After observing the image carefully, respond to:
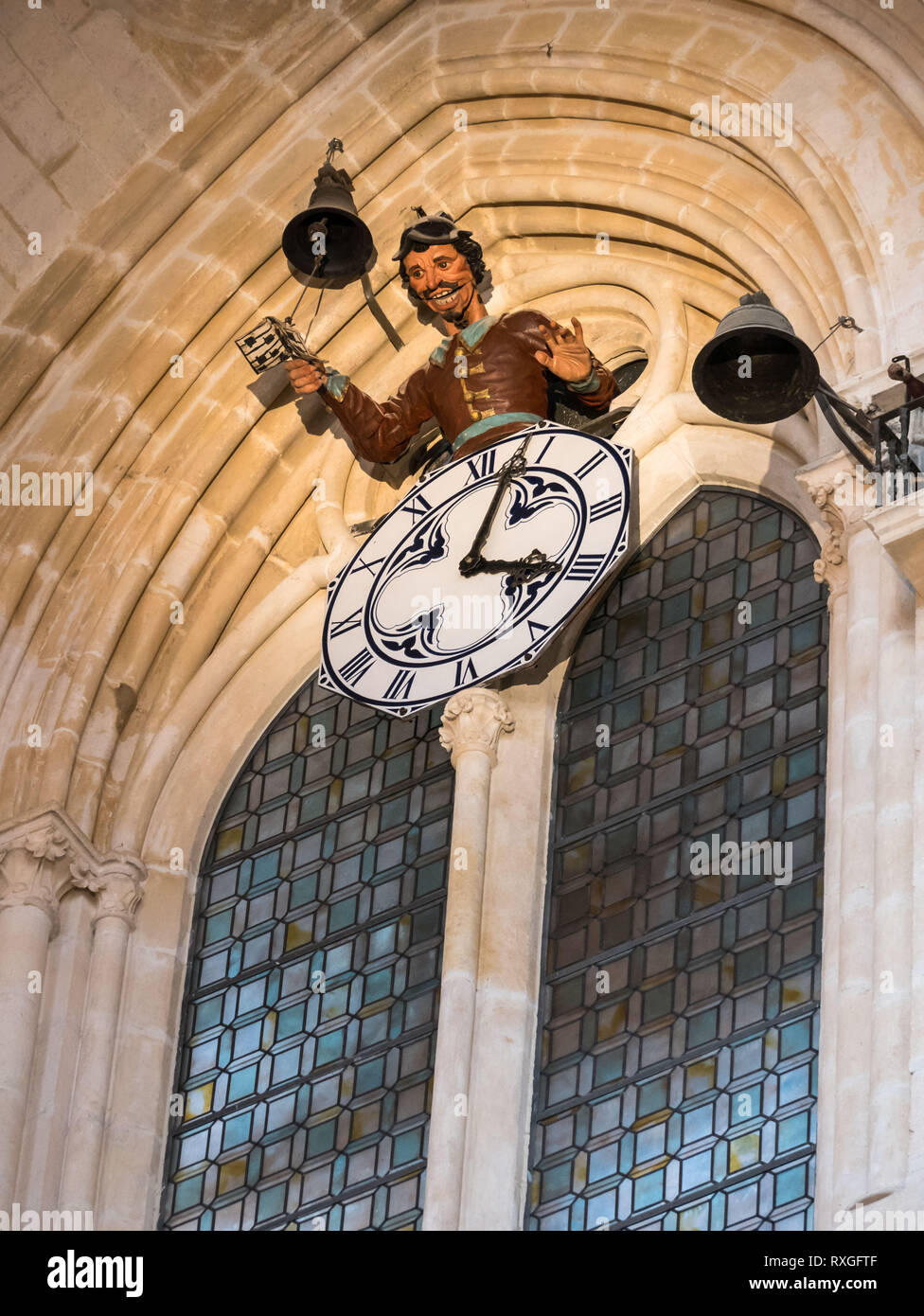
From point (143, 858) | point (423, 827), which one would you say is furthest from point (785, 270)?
point (143, 858)

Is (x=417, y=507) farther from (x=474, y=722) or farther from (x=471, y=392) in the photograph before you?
(x=474, y=722)

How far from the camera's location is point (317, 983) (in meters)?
13.0

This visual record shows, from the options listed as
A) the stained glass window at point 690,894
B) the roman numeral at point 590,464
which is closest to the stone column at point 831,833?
the stained glass window at point 690,894

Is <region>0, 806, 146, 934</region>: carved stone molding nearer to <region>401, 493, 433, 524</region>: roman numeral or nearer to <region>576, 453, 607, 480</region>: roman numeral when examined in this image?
<region>401, 493, 433, 524</region>: roman numeral

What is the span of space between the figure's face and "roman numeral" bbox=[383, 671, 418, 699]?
1.76m

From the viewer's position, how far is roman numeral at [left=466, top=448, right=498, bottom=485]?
1330 cm

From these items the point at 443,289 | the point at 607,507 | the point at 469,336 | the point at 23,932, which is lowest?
the point at 23,932

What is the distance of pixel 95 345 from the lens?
1423 centimetres

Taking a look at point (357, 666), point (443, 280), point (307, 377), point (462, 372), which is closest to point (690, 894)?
point (357, 666)

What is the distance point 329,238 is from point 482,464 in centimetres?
137

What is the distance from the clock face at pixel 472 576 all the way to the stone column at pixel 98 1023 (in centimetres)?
116

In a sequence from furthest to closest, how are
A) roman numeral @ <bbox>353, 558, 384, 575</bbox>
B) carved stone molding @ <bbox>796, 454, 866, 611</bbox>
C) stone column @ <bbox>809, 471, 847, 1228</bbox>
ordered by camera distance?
1. roman numeral @ <bbox>353, 558, 384, 575</bbox>
2. carved stone molding @ <bbox>796, 454, 866, 611</bbox>
3. stone column @ <bbox>809, 471, 847, 1228</bbox>

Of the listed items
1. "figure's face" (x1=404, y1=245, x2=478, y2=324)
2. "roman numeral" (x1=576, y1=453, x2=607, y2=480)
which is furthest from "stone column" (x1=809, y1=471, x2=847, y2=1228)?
"figure's face" (x1=404, y1=245, x2=478, y2=324)

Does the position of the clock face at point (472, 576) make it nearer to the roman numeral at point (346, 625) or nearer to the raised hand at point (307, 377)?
the roman numeral at point (346, 625)
